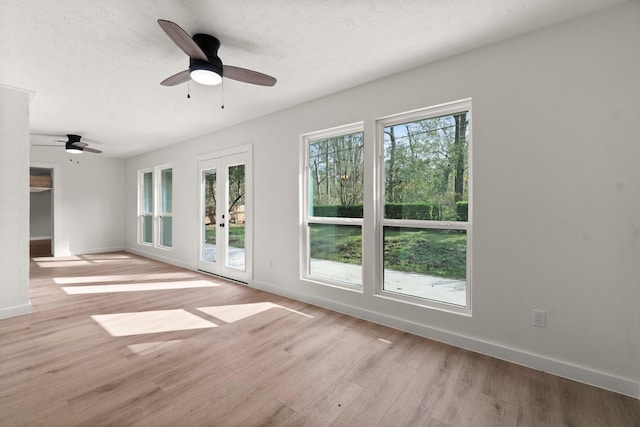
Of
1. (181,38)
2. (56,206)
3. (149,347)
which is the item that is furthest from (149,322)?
(56,206)

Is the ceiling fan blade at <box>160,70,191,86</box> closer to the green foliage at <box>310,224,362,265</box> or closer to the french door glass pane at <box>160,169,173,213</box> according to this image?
the green foliage at <box>310,224,362,265</box>

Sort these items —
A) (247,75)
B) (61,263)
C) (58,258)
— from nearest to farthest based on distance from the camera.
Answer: (247,75) → (61,263) → (58,258)

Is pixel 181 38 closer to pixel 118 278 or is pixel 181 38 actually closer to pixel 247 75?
pixel 247 75

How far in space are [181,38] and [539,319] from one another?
3355 mm

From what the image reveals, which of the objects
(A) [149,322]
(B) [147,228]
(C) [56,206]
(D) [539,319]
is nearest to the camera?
(D) [539,319]

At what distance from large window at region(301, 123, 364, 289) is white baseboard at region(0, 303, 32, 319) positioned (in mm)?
3289

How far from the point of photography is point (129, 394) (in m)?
1.98

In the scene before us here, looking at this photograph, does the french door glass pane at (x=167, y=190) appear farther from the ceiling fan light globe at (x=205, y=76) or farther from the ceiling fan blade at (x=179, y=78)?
the ceiling fan light globe at (x=205, y=76)

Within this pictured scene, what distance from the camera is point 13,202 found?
340 cm

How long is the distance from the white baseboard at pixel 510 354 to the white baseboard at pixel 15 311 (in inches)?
140

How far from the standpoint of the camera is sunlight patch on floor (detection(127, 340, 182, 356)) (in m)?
2.56

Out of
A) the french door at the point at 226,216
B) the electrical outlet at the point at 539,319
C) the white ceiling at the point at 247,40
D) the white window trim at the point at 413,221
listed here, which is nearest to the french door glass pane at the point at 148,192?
the french door at the point at 226,216

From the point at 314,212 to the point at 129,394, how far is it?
2.66 meters

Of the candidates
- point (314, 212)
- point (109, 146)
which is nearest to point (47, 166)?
point (109, 146)
